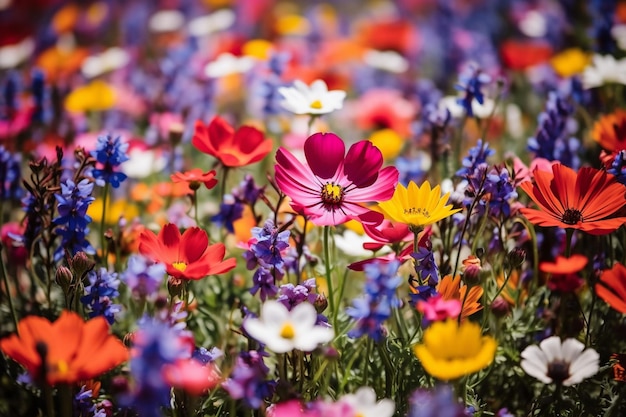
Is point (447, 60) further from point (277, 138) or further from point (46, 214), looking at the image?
point (46, 214)

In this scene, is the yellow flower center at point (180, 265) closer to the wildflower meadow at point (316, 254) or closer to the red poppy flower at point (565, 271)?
the wildflower meadow at point (316, 254)

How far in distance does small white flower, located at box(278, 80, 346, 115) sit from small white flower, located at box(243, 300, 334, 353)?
520 millimetres

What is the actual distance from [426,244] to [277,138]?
1.40m

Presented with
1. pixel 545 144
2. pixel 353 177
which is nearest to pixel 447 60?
pixel 545 144

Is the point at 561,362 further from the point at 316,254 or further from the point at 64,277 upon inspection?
the point at 64,277

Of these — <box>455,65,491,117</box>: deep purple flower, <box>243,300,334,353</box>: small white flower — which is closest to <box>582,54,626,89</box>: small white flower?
<box>455,65,491,117</box>: deep purple flower

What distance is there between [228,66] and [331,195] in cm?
119

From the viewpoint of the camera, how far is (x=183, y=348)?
0.84 m

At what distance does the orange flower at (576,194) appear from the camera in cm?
111

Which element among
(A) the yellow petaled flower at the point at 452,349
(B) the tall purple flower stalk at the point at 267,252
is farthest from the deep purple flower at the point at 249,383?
(A) the yellow petaled flower at the point at 452,349

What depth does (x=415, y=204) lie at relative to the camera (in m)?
1.10

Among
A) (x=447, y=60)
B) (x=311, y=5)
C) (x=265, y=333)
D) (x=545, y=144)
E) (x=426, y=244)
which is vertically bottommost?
(x=265, y=333)

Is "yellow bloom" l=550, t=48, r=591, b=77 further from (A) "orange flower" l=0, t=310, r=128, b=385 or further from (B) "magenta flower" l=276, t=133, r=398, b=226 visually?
(A) "orange flower" l=0, t=310, r=128, b=385

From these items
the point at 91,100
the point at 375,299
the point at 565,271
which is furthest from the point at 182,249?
the point at 91,100
